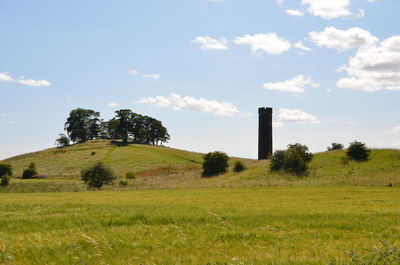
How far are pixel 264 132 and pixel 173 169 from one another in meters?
27.4

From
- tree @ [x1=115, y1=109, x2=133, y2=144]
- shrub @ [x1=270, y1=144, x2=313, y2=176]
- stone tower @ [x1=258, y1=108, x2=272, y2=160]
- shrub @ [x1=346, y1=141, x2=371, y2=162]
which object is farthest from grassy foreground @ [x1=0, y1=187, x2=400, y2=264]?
tree @ [x1=115, y1=109, x2=133, y2=144]

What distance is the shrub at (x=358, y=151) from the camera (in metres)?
68.7

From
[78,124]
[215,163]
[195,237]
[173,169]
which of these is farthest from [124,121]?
[195,237]

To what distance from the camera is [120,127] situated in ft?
437

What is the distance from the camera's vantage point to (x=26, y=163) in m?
113

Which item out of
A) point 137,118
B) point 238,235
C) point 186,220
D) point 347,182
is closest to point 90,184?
point 347,182

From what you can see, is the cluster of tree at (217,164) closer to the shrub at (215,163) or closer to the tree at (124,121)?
the shrub at (215,163)

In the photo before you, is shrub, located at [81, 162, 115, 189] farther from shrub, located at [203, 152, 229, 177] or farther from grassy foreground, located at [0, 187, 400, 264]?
grassy foreground, located at [0, 187, 400, 264]

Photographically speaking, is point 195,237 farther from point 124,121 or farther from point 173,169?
point 124,121

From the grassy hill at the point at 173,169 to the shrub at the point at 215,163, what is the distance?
6.69 ft

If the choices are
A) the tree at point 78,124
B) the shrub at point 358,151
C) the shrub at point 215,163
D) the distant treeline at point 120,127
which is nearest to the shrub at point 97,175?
the shrub at point 215,163

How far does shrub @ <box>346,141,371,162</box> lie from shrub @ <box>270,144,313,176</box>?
8498mm

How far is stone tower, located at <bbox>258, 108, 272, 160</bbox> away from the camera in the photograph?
93.7 metres

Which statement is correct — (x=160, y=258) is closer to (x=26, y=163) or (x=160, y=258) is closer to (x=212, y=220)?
(x=212, y=220)
